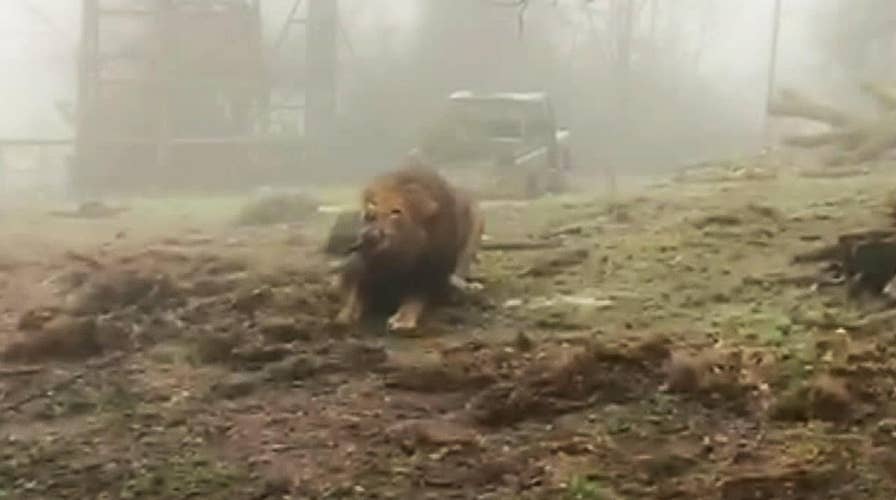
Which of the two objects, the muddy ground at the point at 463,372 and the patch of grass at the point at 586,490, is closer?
the patch of grass at the point at 586,490

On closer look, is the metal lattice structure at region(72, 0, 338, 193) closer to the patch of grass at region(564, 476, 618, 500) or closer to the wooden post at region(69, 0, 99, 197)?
the wooden post at region(69, 0, 99, 197)

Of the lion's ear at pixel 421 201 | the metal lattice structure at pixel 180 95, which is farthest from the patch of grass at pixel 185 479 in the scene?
the metal lattice structure at pixel 180 95

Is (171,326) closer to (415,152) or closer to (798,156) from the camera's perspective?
(415,152)

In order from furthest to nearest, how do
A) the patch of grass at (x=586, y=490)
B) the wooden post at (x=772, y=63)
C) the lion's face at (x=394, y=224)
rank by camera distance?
the wooden post at (x=772, y=63)
the lion's face at (x=394, y=224)
the patch of grass at (x=586, y=490)

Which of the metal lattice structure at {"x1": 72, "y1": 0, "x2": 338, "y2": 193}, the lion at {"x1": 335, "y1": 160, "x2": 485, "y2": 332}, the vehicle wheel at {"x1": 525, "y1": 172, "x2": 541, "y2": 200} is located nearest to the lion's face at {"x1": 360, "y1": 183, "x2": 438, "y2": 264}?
the lion at {"x1": 335, "y1": 160, "x2": 485, "y2": 332}

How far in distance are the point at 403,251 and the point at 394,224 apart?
6cm

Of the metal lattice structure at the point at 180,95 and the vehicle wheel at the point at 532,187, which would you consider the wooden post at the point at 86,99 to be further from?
the vehicle wheel at the point at 532,187

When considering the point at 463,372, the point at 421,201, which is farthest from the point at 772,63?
the point at 463,372

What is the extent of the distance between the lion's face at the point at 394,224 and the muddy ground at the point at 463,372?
0.46ft

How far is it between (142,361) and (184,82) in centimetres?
314

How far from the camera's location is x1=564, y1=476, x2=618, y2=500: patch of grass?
82.6 inches

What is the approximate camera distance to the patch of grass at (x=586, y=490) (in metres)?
2.10

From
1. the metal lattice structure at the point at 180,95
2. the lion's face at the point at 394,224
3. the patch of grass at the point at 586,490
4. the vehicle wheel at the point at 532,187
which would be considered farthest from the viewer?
the metal lattice structure at the point at 180,95

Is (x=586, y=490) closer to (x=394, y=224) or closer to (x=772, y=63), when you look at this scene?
(x=394, y=224)
